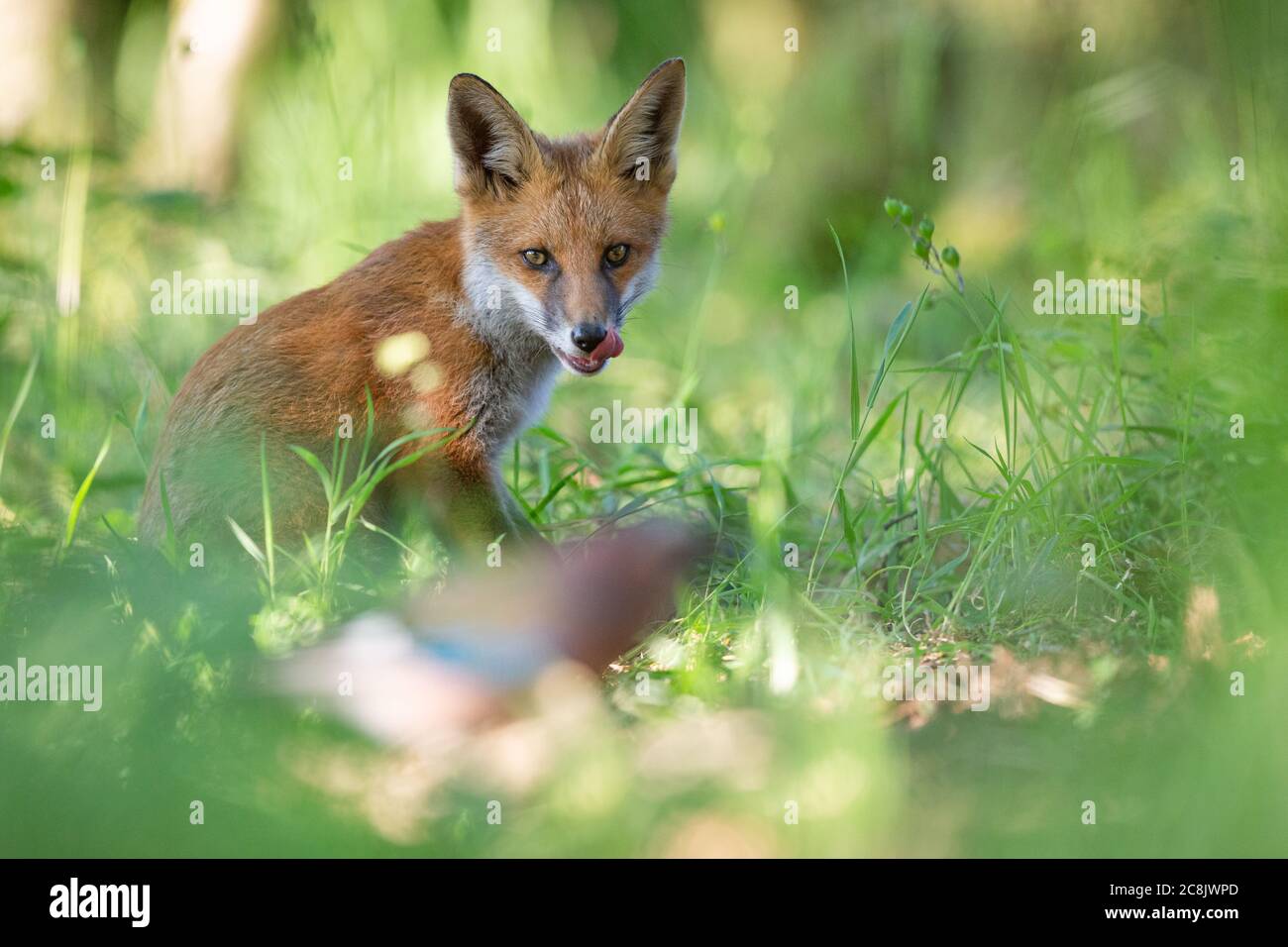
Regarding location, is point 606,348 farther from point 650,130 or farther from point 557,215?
point 650,130

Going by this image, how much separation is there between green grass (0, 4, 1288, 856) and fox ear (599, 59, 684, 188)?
679 mm

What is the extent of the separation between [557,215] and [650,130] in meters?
0.54

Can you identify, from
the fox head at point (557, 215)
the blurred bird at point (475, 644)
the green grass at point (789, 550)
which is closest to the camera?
the green grass at point (789, 550)

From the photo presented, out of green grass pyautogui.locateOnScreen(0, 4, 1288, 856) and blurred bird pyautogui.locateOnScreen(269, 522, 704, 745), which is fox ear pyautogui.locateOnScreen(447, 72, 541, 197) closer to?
green grass pyautogui.locateOnScreen(0, 4, 1288, 856)

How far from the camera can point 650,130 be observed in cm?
481

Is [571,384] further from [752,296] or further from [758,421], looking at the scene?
[752,296]

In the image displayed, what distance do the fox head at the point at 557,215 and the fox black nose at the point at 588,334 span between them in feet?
0.05

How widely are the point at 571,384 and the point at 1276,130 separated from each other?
394cm

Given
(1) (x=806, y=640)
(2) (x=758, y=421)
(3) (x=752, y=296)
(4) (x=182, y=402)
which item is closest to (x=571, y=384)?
(2) (x=758, y=421)

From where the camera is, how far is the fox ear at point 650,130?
4.62 m

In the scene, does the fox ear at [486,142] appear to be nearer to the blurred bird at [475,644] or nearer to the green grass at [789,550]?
the green grass at [789,550]

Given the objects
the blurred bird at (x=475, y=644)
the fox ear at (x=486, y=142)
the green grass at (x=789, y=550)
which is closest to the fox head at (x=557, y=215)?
the fox ear at (x=486, y=142)

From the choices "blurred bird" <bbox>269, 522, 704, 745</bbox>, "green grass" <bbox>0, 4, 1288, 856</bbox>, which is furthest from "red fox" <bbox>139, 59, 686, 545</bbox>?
"blurred bird" <bbox>269, 522, 704, 745</bbox>
